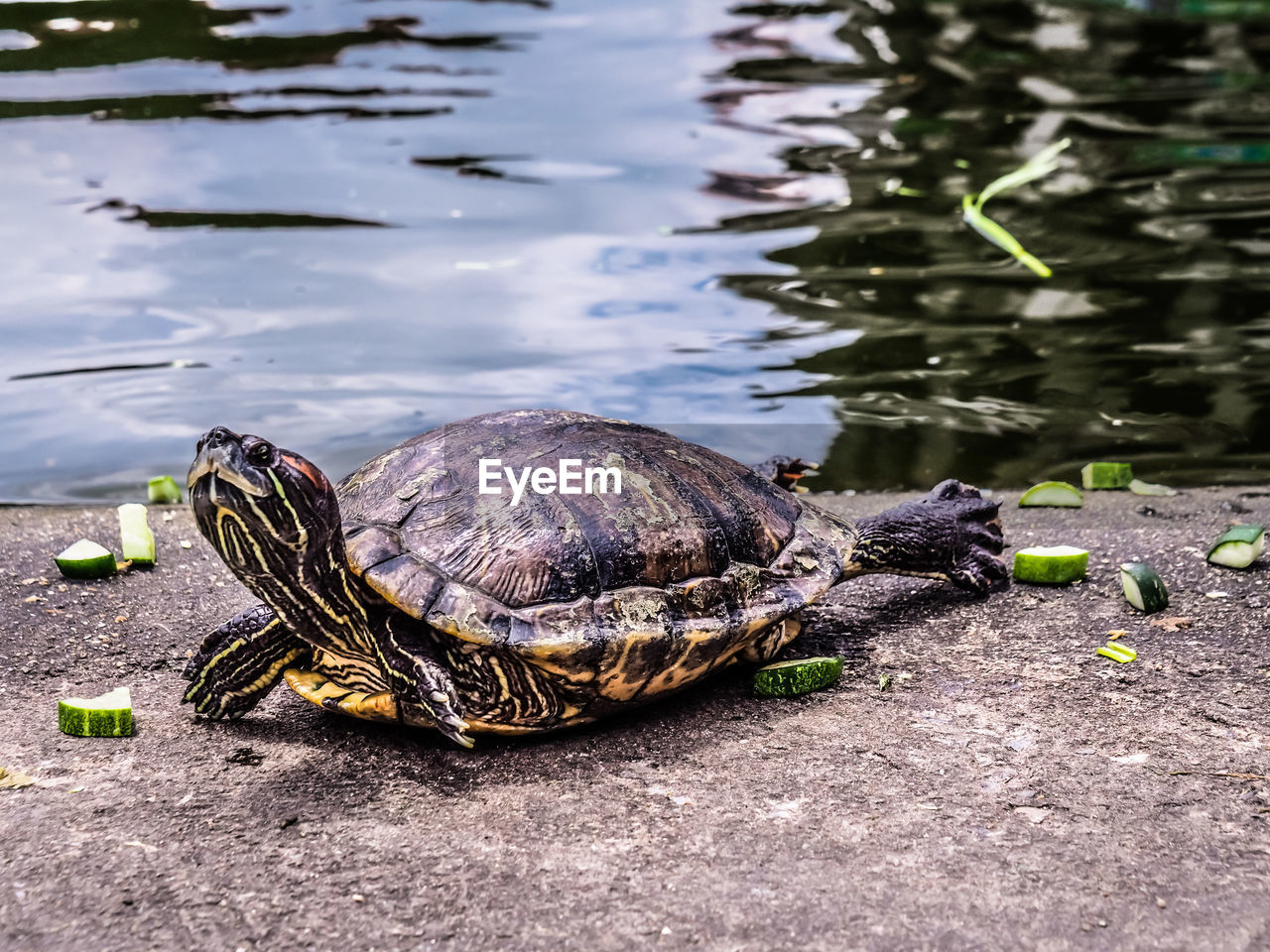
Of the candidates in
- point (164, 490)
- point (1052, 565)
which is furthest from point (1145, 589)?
point (164, 490)

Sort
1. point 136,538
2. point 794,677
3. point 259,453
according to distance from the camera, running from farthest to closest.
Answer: point 136,538 < point 794,677 < point 259,453

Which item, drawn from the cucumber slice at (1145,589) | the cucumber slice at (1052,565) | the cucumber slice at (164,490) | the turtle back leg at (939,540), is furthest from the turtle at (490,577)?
the cucumber slice at (164,490)

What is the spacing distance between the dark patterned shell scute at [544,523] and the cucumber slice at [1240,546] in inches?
68.3

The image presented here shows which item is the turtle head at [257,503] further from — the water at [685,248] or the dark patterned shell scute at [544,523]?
the water at [685,248]

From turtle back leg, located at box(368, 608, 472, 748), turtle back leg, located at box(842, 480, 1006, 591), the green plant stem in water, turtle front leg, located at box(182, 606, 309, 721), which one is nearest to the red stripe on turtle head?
turtle back leg, located at box(368, 608, 472, 748)

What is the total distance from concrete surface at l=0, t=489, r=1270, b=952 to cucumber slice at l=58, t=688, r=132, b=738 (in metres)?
0.03

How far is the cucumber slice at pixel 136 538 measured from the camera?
4184mm

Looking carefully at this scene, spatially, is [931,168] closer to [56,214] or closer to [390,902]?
[56,214]

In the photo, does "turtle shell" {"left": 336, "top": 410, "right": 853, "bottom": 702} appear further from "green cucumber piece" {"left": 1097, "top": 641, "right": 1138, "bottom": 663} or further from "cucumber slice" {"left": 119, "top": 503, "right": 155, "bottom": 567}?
"cucumber slice" {"left": 119, "top": 503, "right": 155, "bottom": 567}

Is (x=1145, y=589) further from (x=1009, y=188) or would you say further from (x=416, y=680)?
(x=1009, y=188)

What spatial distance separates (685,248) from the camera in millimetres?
7926

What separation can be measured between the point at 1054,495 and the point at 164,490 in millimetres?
4083

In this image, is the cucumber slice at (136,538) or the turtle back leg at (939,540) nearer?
the turtle back leg at (939,540)

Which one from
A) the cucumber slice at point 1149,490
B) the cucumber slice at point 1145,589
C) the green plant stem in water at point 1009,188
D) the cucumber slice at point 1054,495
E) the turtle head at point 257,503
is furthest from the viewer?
the green plant stem in water at point 1009,188
